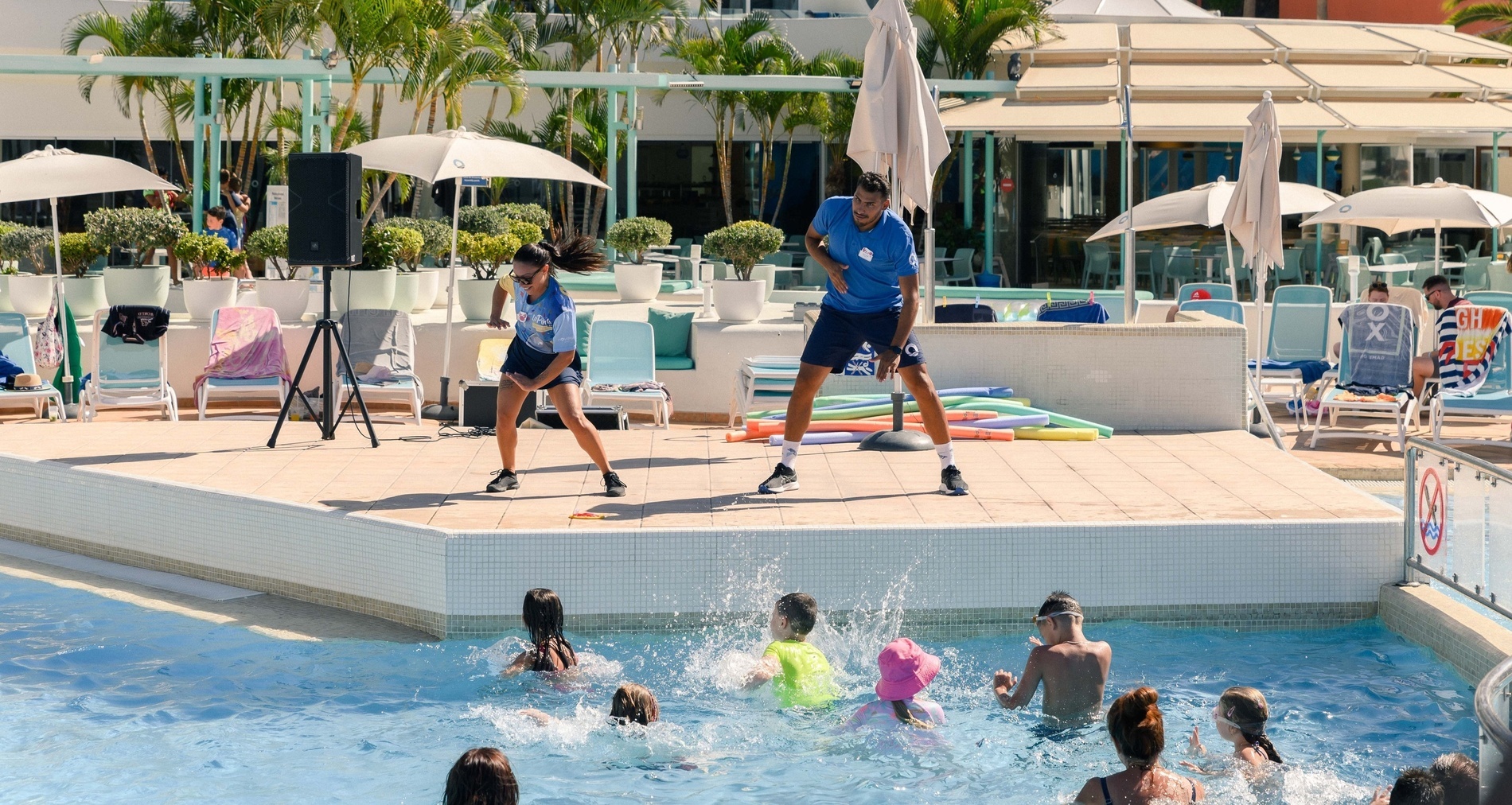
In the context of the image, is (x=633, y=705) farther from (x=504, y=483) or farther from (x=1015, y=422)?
(x=1015, y=422)

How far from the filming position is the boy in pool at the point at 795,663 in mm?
5914

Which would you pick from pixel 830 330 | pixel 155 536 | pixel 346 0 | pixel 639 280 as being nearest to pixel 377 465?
pixel 155 536

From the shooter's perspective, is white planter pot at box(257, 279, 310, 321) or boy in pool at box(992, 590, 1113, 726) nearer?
boy in pool at box(992, 590, 1113, 726)

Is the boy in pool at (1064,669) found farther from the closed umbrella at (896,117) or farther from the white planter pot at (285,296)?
the white planter pot at (285,296)

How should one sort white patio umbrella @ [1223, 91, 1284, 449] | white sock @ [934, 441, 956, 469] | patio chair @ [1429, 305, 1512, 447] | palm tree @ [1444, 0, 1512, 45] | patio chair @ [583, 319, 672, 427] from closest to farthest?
1. white sock @ [934, 441, 956, 469]
2. patio chair @ [1429, 305, 1512, 447]
3. white patio umbrella @ [1223, 91, 1284, 449]
4. patio chair @ [583, 319, 672, 427]
5. palm tree @ [1444, 0, 1512, 45]

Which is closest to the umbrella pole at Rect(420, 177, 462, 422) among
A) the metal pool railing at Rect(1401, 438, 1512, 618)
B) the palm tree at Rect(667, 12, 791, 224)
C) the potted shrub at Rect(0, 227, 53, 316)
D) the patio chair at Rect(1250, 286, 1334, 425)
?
the potted shrub at Rect(0, 227, 53, 316)

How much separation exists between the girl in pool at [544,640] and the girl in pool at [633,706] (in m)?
0.56

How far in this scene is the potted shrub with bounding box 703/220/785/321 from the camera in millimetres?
13336

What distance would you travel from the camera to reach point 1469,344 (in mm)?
10703

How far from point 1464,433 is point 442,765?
848cm

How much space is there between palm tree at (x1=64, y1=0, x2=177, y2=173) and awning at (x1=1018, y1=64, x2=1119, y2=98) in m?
11.9

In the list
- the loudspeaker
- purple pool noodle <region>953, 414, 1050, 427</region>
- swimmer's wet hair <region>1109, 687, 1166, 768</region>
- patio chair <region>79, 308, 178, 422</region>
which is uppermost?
the loudspeaker

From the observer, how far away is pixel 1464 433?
11242mm

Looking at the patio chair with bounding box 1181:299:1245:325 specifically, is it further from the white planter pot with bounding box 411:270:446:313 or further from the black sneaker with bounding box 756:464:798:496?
the white planter pot with bounding box 411:270:446:313
